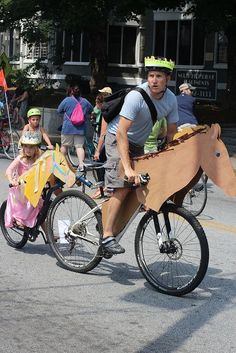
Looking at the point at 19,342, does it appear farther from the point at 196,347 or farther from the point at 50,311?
the point at 196,347

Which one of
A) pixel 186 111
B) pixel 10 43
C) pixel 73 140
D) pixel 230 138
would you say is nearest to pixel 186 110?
pixel 186 111

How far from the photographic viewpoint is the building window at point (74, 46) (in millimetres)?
38188

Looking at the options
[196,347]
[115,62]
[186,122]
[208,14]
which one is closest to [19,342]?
[196,347]

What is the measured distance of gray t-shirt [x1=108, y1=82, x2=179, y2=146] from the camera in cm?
566

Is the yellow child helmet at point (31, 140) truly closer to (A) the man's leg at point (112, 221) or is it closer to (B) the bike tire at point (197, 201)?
(A) the man's leg at point (112, 221)

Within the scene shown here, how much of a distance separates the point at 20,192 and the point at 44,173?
47 centimetres

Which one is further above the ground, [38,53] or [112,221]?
[38,53]

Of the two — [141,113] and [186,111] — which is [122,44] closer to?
[186,111]

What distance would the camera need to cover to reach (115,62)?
36.6 metres

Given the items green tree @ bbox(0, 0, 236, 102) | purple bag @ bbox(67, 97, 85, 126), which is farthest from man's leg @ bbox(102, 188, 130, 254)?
green tree @ bbox(0, 0, 236, 102)

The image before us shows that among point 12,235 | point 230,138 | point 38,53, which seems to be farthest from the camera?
point 38,53

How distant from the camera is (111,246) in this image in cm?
589

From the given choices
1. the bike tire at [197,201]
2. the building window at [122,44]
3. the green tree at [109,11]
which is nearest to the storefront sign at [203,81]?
the green tree at [109,11]

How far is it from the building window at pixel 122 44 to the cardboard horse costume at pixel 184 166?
3088 cm
